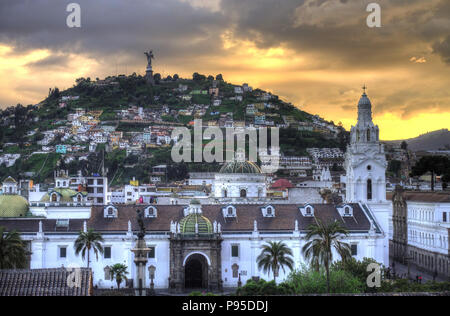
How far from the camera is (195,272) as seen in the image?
67812mm

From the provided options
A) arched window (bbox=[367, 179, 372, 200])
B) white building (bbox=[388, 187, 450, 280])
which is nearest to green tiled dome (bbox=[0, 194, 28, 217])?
arched window (bbox=[367, 179, 372, 200])

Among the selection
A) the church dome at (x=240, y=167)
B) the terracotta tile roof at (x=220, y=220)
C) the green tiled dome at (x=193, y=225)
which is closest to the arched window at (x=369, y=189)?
the terracotta tile roof at (x=220, y=220)

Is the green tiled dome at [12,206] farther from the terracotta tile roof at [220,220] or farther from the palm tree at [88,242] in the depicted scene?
the palm tree at [88,242]

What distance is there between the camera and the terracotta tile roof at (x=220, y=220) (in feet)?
228

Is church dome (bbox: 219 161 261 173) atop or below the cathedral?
atop

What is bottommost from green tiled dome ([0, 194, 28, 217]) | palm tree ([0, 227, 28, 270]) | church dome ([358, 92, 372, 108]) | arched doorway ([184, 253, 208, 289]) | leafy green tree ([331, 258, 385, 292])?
arched doorway ([184, 253, 208, 289])

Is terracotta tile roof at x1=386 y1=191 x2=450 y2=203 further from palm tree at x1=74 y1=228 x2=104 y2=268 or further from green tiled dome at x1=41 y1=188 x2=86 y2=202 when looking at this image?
green tiled dome at x1=41 y1=188 x2=86 y2=202

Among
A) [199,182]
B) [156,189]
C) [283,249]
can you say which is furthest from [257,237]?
[199,182]

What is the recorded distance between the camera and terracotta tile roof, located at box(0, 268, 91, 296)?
100 ft

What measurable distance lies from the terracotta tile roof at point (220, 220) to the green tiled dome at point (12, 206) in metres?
7.08

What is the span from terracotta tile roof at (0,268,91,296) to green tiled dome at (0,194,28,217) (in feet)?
157

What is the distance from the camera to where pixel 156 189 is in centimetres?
15975

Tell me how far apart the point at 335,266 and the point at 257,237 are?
12559 millimetres
